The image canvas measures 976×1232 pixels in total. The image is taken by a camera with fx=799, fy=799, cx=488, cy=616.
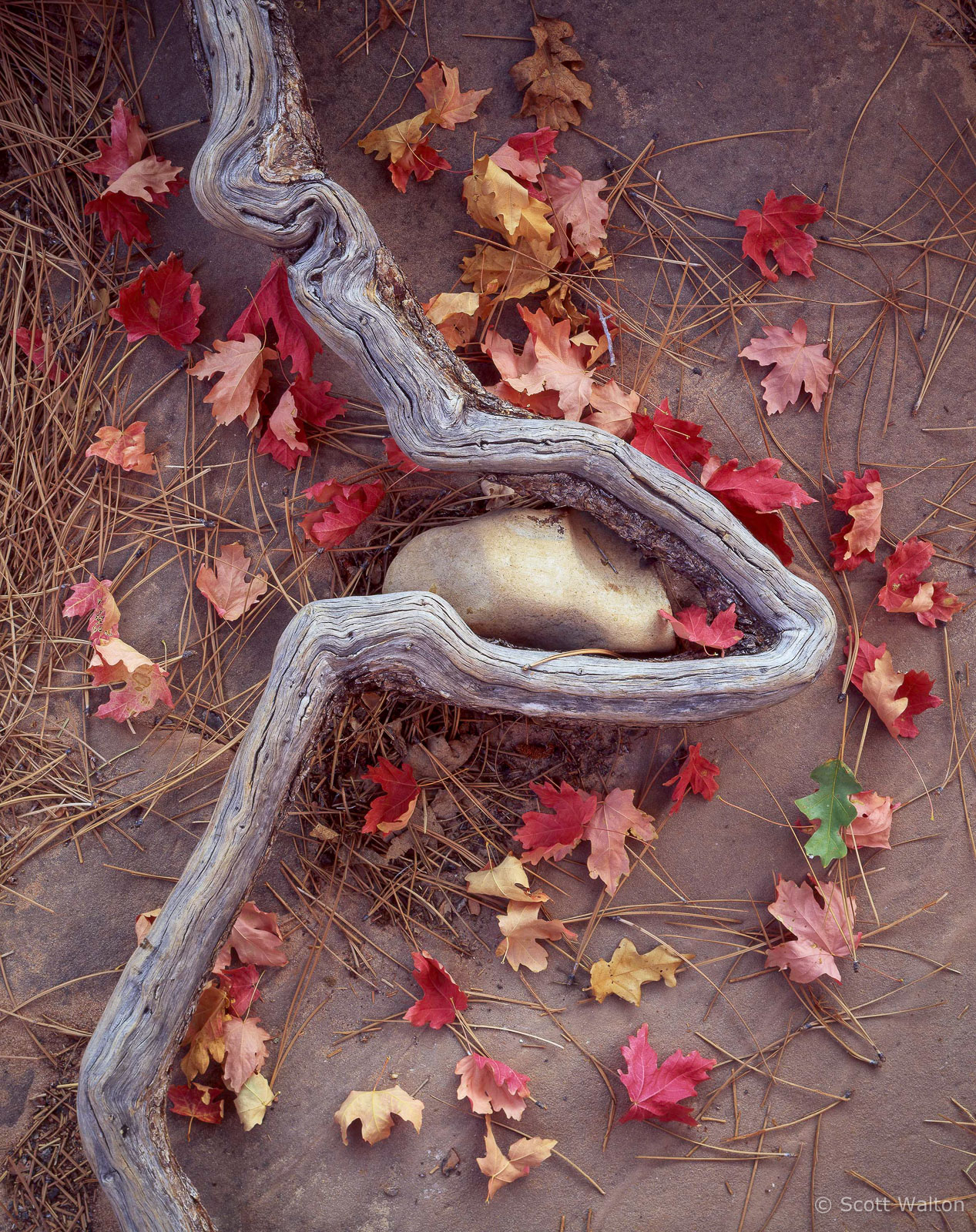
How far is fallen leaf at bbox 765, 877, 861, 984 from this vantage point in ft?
8.17

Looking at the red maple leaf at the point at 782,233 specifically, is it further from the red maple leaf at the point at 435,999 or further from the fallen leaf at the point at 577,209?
the red maple leaf at the point at 435,999

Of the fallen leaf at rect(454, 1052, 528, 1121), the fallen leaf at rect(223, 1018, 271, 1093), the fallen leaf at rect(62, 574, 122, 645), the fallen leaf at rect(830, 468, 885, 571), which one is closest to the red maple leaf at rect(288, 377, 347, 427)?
the fallen leaf at rect(62, 574, 122, 645)

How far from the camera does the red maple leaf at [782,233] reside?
8.45ft

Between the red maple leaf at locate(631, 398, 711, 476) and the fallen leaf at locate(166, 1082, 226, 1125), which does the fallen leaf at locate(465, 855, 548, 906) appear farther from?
the red maple leaf at locate(631, 398, 711, 476)

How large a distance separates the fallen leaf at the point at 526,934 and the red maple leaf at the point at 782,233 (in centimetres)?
221

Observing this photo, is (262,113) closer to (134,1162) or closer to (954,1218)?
(134,1162)

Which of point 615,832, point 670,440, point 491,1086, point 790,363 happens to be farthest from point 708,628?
point 491,1086

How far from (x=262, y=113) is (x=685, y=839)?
8.24 feet

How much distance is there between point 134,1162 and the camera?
83.9 inches

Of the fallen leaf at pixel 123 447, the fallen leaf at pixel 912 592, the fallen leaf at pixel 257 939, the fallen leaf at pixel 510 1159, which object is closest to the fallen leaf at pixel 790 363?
the fallen leaf at pixel 912 592

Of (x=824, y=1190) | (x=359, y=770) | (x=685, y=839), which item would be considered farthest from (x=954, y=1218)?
(x=359, y=770)

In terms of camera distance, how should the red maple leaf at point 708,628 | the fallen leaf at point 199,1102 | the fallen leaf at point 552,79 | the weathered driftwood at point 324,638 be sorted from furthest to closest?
the fallen leaf at point 552,79 < the fallen leaf at point 199,1102 < the red maple leaf at point 708,628 < the weathered driftwood at point 324,638

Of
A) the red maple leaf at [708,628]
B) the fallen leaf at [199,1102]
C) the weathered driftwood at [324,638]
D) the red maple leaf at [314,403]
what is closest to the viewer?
the weathered driftwood at [324,638]

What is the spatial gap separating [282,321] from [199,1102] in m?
2.41
